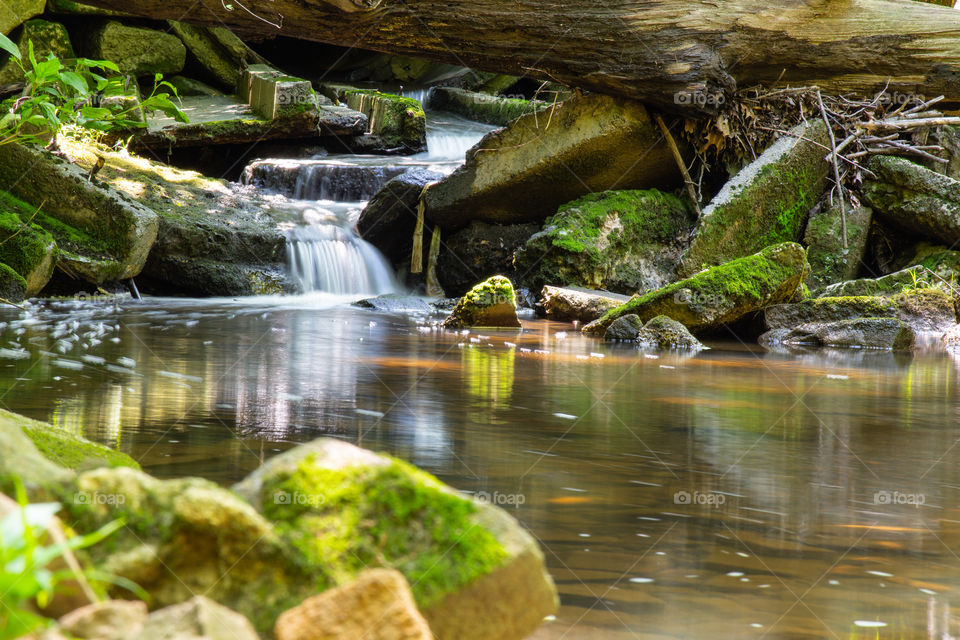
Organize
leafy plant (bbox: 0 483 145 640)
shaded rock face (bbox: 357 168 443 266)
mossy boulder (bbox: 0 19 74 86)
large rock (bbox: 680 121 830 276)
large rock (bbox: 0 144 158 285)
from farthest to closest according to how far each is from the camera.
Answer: mossy boulder (bbox: 0 19 74 86) < shaded rock face (bbox: 357 168 443 266) < large rock (bbox: 680 121 830 276) < large rock (bbox: 0 144 158 285) < leafy plant (bbox: 0 483 145 640)

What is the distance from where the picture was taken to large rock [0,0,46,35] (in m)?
16.5

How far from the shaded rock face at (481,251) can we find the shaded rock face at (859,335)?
4911 millimetres

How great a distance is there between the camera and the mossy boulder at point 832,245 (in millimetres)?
12016

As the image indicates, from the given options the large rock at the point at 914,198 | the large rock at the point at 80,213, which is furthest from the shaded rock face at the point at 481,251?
the large rock at the point at 914,198

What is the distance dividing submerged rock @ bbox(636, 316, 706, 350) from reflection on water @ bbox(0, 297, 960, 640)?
76 cm

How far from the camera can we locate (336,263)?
1325cm

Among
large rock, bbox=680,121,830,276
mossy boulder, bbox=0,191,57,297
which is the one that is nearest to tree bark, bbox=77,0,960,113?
large rock, bbox=680,121,830,276

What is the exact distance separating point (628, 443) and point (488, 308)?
5.62 meters

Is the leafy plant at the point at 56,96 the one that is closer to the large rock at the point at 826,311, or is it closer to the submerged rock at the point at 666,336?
the submerged rock at the point at 666,336

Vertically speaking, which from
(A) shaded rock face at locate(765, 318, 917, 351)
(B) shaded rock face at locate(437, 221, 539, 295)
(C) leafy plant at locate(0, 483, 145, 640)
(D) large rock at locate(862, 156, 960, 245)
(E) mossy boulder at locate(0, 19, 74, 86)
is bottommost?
(A) shaded rock face at locate(765, 318, 917, 351)

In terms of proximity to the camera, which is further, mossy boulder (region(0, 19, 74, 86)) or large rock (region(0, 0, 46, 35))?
mossy boulder (region(0, 19, 74, 86))

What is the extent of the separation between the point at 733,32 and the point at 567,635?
9.82m

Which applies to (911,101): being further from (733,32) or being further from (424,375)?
(424,375)

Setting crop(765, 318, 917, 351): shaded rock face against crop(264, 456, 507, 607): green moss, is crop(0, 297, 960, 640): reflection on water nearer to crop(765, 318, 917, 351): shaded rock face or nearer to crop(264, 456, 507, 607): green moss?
crop(264, 456, 507, 607): green moss
